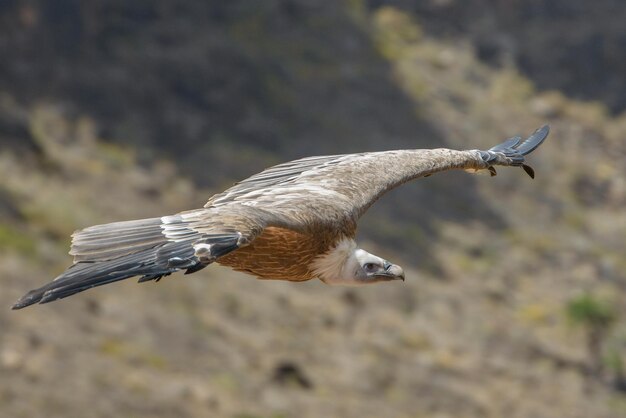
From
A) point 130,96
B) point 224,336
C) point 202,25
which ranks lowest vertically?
point 224,336

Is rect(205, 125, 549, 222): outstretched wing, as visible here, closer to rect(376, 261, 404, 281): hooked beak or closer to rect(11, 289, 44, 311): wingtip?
rect(376, 261, 404, 281): hooked beak

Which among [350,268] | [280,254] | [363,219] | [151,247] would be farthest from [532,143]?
[363,219]

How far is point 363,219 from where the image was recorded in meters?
50.4

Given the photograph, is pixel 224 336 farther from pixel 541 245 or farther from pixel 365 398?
pixel 541 245

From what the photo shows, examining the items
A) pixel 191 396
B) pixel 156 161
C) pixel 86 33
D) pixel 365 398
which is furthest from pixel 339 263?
pixel 86 33

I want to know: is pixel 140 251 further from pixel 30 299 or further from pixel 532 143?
pixel 532 143

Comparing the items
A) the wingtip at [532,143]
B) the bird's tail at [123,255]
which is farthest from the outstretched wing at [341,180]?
the bird's tail at [123,255]

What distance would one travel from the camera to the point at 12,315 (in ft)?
122

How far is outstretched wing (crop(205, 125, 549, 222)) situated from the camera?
15.1 metres

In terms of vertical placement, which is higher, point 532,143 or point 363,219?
point 363,219

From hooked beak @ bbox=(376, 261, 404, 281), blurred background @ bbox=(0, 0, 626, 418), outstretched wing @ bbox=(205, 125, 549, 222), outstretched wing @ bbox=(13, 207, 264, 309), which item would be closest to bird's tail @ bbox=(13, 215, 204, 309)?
outstretched wing @ bbox=(13, 207, 264, 309)

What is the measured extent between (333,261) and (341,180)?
1.83 m

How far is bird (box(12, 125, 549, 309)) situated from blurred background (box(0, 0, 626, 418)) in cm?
1841

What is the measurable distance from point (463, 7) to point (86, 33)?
75.7ft
